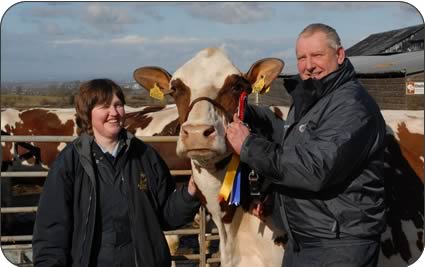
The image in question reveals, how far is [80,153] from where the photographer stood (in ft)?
9.00

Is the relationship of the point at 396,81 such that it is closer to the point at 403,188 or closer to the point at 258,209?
the point at 403,188

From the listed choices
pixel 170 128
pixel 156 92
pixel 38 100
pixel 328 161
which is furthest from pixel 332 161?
pixel 38 100

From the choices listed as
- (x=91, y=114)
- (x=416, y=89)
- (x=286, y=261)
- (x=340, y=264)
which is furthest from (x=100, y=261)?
(x=416, y=89)

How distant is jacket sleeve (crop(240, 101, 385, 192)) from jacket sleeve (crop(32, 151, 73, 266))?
919 mm

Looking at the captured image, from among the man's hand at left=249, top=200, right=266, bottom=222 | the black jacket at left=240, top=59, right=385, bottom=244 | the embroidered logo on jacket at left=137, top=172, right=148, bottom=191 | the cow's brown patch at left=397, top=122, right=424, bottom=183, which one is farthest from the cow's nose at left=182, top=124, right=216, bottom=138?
the cow's brown patch at left=397, top=122, right=424, bottom=183

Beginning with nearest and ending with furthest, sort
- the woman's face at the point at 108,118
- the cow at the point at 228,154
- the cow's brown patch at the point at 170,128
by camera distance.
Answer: the woman's face at the point at 108,118 < the cow at the point at 228,154 < the cow's brown patch at the point at 170,128

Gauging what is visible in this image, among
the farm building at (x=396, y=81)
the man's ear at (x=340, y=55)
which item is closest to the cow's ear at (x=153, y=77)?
the man's ear at (x=340, y=55)

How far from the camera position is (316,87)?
2.50m

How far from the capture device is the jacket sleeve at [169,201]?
9.80ft

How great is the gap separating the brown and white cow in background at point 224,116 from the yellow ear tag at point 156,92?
0.20 m

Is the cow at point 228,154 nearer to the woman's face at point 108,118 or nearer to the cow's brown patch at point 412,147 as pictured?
the cow's brown patch at point 412,147

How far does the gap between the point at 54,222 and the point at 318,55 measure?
56.8 inches

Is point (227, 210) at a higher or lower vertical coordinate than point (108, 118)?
lower

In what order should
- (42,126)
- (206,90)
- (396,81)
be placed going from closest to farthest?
1. (206,90)
2. (42,126)
3. (396,81)
